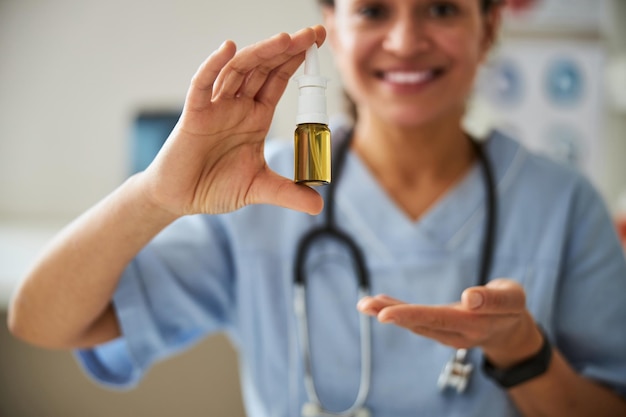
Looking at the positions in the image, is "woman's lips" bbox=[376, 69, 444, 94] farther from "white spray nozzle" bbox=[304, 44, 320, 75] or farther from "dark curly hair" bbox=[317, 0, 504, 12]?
"white spray nozzle" bbox=[304, 44, 320, 75]

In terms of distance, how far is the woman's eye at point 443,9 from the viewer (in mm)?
715

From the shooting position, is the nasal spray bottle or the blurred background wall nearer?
the nasal spray bottle

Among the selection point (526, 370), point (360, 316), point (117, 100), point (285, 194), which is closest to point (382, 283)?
point (360, 316)

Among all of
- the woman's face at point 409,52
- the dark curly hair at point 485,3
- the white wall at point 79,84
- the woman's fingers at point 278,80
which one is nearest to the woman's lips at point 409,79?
the woman's face at point 409,52

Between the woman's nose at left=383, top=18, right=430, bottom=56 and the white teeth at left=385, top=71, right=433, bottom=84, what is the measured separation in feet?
0.09

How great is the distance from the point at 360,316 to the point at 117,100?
1187 mm

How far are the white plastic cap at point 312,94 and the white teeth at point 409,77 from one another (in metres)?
0.28

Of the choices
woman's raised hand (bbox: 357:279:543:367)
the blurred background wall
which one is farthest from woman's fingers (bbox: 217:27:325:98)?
the blurred background wall

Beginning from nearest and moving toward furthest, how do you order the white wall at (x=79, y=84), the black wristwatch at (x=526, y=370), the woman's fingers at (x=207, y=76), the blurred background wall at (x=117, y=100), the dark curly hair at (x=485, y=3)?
the woman's fingers at (x=207, y=76), the black wristwatch at (x=526, y=370), the dark curly hair at (x=485, y=3), the blurred background wall at (x=117, y=100), the white wall at (x=79, y=84)

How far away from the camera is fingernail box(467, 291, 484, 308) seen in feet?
1.69

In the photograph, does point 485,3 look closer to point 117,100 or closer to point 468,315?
point 468,315

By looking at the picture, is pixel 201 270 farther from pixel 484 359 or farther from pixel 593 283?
pixel 593 283

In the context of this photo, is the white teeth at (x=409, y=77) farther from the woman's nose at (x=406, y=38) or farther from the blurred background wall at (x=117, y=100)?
the blurred background wall at (x=117, y=100)

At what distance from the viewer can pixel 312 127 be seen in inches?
18.7
